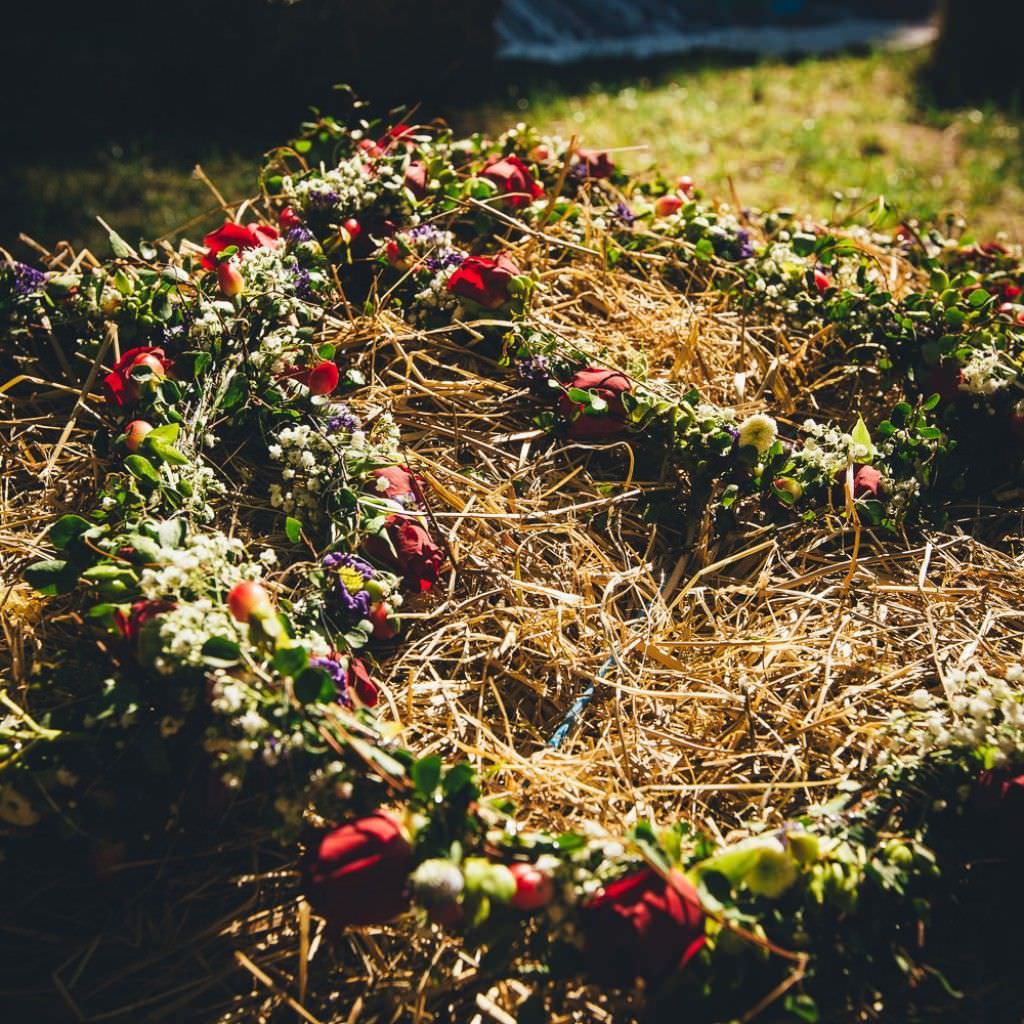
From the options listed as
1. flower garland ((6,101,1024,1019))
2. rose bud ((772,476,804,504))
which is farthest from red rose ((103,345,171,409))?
rose bud ((772,476,804,504))

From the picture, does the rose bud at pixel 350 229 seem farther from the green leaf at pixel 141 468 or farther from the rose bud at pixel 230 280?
the green leaf at pixel 141 468

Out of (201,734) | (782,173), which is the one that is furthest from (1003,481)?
(782,173)

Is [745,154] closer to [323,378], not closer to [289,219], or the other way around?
[289,219]

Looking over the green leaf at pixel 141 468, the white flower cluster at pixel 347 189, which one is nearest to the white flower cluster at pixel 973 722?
the green leaf at pixel 141 468

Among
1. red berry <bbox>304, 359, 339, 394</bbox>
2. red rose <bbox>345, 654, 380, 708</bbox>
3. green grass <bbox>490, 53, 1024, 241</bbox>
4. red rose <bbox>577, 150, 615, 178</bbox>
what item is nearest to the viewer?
red rose <bbox>345, 654, 380, 708</bbox>

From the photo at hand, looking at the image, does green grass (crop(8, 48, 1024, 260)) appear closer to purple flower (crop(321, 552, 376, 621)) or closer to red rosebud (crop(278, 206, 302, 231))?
red rosebud (crop(278, 206, 302, 231))

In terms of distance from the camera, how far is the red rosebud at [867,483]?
5.54 feet

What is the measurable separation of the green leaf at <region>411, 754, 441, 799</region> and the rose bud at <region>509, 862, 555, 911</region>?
14 centimetres

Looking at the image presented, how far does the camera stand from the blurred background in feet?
11.2

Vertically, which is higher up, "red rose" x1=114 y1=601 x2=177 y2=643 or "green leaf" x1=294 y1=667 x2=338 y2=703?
"red rose" x1=114 y1=601 x2=177 y2=643

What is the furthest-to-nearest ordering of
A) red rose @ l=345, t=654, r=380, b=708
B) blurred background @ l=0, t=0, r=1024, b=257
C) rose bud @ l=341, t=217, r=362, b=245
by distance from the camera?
blurred background @ l=0, t=0, r=1024, b=257
rose bud @ l=341, t=217, r=362, b=245
red rose @ l=345, t=654, r=380, b=708

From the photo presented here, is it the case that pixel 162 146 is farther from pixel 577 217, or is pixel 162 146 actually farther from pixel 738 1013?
pixel 738 1013

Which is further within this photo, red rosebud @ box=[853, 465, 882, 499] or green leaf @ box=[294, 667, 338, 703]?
red rosebud @ box=[853, 465, 882, 499]

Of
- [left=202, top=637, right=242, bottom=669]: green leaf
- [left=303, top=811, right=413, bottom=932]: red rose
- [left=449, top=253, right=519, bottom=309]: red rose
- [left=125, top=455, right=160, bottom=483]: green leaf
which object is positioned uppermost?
[left=449, top=253, right=519, bottom=309]: red rose
